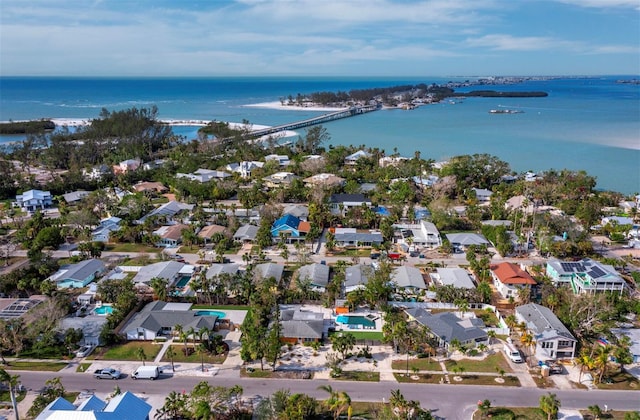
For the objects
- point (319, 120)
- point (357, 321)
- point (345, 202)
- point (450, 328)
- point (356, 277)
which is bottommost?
point (357, 321)

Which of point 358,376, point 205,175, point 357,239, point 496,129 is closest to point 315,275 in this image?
point 357,239

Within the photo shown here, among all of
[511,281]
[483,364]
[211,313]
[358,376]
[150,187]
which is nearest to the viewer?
[358,376]

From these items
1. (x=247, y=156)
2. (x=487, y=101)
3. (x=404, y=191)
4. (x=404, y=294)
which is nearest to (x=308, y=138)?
(x=247, y=156)

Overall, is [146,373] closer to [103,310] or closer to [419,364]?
[103,310]

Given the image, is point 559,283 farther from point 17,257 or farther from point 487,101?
point 487,101

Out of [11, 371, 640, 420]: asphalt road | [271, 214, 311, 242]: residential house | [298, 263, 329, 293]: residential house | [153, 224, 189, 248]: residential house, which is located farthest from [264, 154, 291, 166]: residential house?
[11, 371, 640, 420]: asphalt road

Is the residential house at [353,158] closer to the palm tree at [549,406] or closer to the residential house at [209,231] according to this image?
the residential house at [209,231]

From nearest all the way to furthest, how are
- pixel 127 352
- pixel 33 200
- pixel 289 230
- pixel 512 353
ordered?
pixel 512 353 → pixel 127 352 → pixel 289 230 → pixel 33 200
